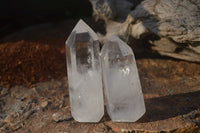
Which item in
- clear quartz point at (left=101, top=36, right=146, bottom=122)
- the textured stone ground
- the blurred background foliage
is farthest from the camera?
the blurred background foliage

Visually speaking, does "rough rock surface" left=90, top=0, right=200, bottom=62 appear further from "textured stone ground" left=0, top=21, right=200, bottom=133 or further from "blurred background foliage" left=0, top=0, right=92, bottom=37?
"blurred background foliage" left=0, top=0, right=92, bottom=37

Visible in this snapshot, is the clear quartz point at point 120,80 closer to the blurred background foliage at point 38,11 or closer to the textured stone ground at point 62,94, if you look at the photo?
the textured stone ground at point 62,94

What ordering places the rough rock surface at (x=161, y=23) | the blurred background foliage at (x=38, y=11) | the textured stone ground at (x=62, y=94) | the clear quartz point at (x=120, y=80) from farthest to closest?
the blurred background foliage at (x=38, y=11), the rough rock surface at (x=161, y=23), the textured stone ground at (x=62, y=94), the clear quartz point at (x=120, y=80)

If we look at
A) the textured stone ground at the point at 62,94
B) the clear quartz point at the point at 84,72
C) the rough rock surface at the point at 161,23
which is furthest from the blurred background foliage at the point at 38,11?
the clear quartz point at the point at 84,72

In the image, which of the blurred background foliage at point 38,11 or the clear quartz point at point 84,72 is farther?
the blurred background foliage at point 38,11

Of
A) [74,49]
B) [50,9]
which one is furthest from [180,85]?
[50,9]

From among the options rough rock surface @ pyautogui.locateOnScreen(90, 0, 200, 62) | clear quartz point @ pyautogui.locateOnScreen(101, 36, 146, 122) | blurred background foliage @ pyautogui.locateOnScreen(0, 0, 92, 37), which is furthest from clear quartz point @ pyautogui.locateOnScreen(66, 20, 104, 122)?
blurred background foliage @ pyautogui.locateOnScreen(0, 0, 92, 37)
